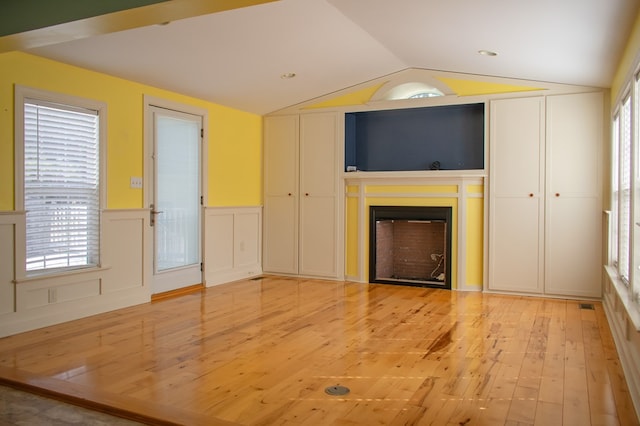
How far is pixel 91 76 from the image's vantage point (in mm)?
5051

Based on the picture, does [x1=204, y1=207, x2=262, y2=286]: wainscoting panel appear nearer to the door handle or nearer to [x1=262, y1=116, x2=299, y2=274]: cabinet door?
[x1=262, y1=116, x2=299, y2=274]: cabinet door

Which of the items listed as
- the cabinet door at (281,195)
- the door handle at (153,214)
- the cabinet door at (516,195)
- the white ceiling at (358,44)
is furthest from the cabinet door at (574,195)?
the door handle at (153,214)

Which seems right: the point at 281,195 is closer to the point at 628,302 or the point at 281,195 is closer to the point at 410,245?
the point at 410,245

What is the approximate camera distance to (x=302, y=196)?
7438 mm

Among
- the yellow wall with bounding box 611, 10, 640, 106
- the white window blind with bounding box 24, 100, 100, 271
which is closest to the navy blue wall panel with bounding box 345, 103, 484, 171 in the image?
the yellow wall with bounding box 611, 10, 640, 106

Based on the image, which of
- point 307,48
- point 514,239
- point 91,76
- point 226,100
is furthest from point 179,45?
point 514,239

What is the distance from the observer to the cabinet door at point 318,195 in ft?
23.7

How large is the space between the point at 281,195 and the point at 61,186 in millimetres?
3340

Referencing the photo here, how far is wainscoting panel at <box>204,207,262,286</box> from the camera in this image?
22.0 feet

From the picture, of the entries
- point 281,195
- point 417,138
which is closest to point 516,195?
point 417,138

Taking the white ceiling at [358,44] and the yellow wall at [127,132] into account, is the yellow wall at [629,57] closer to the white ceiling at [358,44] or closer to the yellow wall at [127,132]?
the white ceiling at [358,44]

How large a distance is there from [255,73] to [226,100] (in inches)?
35.6

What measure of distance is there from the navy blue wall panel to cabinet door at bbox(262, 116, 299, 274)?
2.79ft

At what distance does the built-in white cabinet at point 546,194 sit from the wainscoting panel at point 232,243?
326 cm
